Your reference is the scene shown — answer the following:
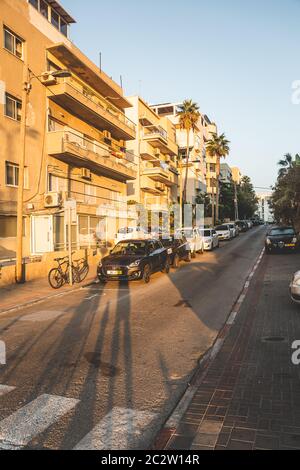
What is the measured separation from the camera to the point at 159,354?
22.0 feet

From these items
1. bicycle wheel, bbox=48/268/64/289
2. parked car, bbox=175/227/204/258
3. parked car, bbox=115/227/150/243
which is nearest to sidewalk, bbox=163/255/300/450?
bicycle wheel, bbox=48/268/64/289

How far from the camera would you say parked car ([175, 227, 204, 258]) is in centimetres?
2547

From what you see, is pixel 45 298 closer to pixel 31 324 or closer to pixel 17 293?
pixel 17 293

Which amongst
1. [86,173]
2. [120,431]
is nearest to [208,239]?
[86,173]

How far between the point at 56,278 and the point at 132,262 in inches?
116

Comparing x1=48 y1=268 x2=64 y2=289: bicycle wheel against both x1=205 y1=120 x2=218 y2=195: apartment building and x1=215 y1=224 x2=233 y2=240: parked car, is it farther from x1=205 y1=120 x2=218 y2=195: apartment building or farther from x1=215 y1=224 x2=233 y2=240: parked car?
x1=205 y1=120 x2=218 y2=195: apartment building

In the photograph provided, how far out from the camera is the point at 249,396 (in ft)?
15.9

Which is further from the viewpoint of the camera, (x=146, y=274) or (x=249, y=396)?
(x=146, y=274)

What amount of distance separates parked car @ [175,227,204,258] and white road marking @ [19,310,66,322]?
15.7m

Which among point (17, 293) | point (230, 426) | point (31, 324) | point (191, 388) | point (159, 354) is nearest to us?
point (230, 426)

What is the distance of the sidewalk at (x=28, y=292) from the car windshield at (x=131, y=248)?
170 cm

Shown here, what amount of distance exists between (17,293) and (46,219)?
798 centimetres

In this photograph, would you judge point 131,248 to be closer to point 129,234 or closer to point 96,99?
point 129,234
